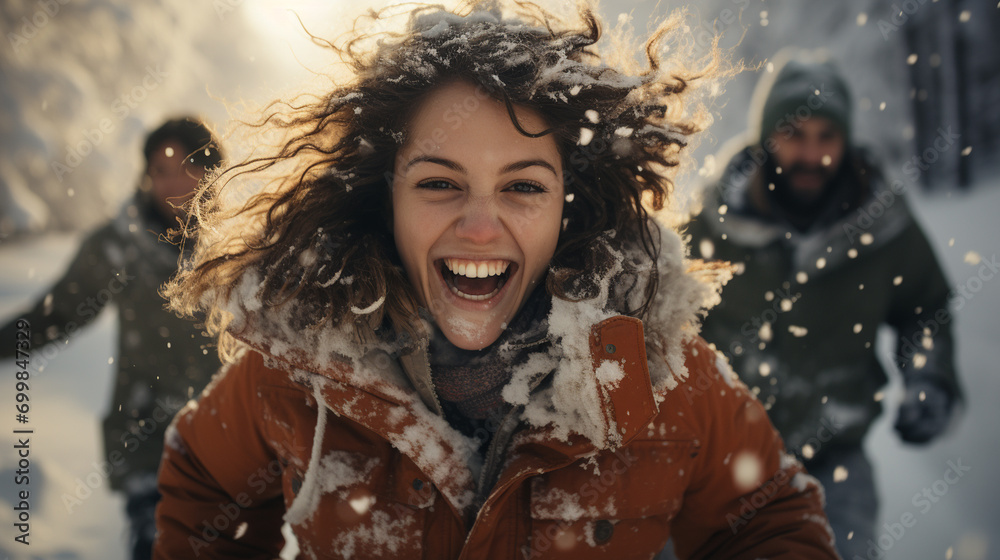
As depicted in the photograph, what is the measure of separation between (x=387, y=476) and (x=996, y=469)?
208 inches

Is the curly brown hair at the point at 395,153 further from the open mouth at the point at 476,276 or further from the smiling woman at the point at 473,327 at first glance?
the open mouth at the point at 476,276

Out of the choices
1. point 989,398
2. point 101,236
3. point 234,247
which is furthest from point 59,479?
point 989,398

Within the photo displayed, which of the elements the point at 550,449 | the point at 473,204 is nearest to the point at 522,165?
the point at 473,204

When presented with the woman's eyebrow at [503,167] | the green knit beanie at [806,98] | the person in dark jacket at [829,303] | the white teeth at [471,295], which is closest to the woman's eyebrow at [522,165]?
the woman's eyebrow at [503,167]

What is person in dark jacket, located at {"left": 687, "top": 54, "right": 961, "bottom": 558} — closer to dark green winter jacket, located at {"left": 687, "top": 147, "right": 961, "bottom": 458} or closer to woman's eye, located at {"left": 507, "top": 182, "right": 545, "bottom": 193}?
dark green winter jacket, located at {"left": 687, "top": 147, "right": 961, "bottom": 458}

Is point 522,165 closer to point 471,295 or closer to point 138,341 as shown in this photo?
point 471,295

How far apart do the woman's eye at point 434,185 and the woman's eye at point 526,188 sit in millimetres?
178

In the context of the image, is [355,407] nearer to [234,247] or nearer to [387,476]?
[387,476]

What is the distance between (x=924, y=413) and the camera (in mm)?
2785

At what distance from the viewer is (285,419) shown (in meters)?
1.46

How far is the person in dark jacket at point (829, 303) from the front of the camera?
2.88m

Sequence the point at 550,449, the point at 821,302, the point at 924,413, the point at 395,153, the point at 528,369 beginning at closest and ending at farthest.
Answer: the point at 550,449 → the point at 528,369 → the point at 395,153 → the point at 924,413 → the point at 821,302

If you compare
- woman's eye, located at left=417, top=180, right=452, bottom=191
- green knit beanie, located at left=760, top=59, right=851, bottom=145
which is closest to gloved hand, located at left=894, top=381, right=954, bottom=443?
green knit beanie, located at left=760, top=59, right=851, bottom=145

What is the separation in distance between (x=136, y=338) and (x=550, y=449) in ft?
8.98
